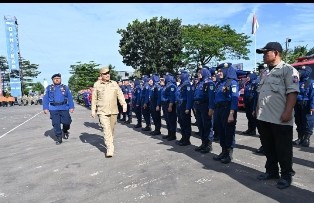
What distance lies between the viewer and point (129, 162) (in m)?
6.38

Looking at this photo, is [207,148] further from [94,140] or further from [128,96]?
[128,96]

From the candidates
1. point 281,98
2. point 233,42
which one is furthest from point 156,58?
point 281,98

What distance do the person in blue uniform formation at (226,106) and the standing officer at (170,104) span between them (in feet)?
8.04

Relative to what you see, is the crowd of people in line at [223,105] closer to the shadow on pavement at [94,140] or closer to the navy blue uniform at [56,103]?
the navy blue uniform at [56,103]

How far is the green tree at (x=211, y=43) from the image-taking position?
3950cm

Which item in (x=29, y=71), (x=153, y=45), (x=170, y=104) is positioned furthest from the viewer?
(x=29, y=71)

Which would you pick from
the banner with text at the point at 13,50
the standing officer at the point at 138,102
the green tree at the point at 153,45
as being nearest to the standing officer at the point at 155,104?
the standing officer at the point at 138,102

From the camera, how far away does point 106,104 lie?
7184 mm

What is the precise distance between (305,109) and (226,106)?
2.49m

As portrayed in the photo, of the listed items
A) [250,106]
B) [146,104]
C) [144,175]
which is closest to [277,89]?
[144,175]

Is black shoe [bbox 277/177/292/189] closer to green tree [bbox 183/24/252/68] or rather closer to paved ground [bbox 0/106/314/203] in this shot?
paved ground [bbox 0/106/314/203]

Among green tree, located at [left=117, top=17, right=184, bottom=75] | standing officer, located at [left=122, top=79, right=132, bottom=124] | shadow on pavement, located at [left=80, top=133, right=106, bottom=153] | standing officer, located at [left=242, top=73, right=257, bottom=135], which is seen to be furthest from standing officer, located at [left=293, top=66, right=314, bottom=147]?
green tree, located at [left=117, top=17, right=184, bottom=75]

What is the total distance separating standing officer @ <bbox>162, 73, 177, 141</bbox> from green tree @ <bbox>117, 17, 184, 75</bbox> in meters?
29.0

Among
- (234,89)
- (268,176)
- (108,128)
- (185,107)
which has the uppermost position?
(234,89)
